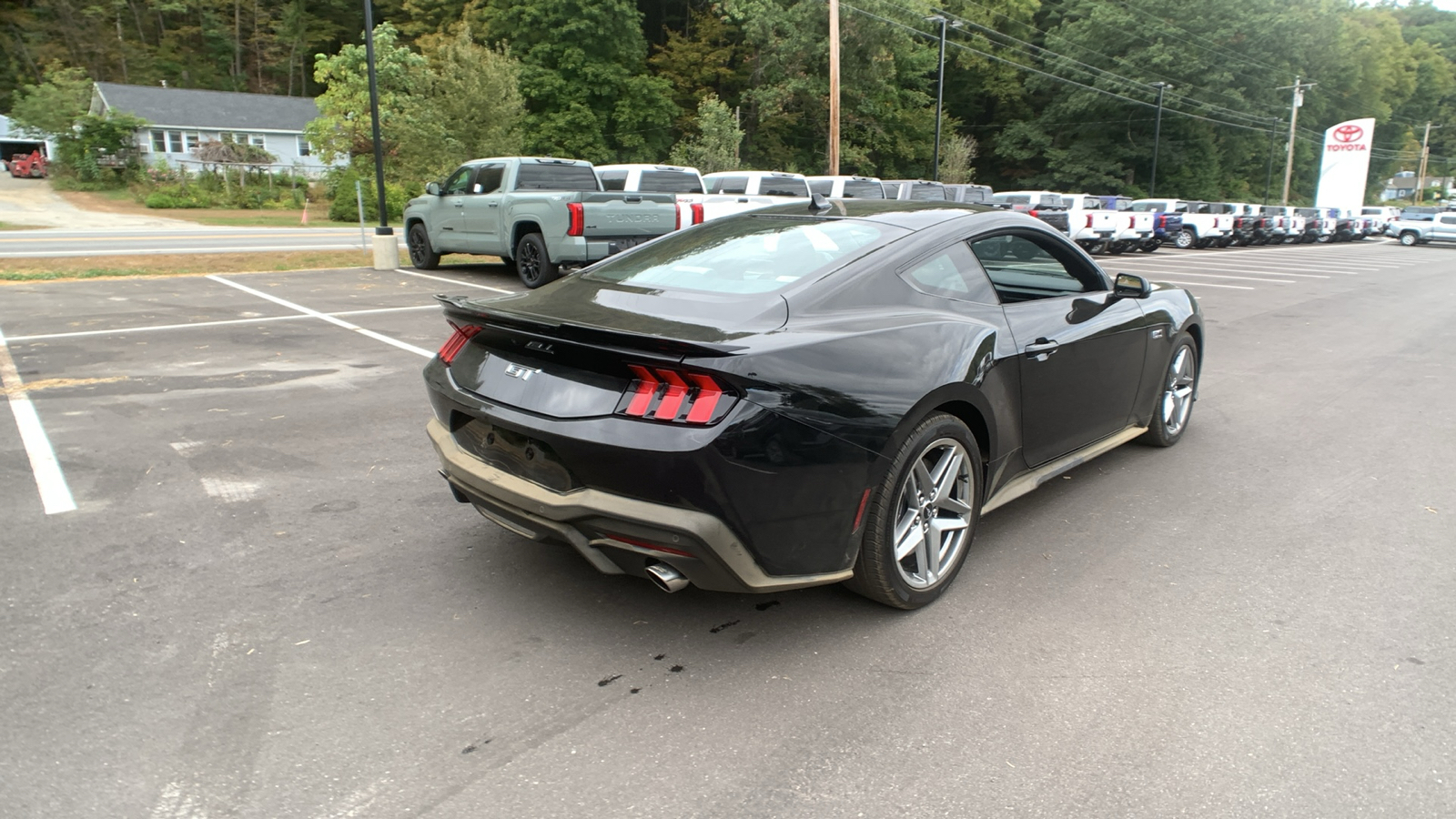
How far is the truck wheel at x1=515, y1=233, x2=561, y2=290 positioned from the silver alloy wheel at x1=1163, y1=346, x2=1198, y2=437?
8.55 metres

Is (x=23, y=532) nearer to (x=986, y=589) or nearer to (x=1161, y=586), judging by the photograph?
(x=986, y=589)

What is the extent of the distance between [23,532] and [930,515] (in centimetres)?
391

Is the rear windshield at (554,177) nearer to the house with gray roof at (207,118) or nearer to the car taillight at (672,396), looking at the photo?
the car taillight at (672,396)

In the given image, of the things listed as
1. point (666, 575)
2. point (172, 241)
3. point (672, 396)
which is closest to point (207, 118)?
point (172, 241)

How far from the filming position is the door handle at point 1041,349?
3.97 m

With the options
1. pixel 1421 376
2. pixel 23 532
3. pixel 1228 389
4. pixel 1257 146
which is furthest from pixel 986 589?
pixel 1257 146

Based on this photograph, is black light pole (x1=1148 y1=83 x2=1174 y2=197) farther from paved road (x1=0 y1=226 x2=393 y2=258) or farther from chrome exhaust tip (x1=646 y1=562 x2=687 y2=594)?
chrome exhaust tip (x1=646 y1=562 x2=687 y2=594)

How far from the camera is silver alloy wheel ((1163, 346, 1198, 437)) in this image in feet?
18.4

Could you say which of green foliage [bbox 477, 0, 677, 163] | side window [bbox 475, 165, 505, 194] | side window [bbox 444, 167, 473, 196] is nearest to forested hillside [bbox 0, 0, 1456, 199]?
green foliage [bbox 477, 0, 677, 163]

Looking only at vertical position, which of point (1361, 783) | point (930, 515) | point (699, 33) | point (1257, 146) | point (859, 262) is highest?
point (699, 33)

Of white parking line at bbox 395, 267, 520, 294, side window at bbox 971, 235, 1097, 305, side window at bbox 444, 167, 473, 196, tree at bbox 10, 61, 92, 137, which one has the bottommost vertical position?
white parking line at bbox 395, 267, 520, 294

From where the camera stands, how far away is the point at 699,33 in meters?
54.3

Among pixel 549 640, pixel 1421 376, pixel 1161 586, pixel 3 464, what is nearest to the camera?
pixel 549 640

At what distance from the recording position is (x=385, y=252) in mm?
15602
